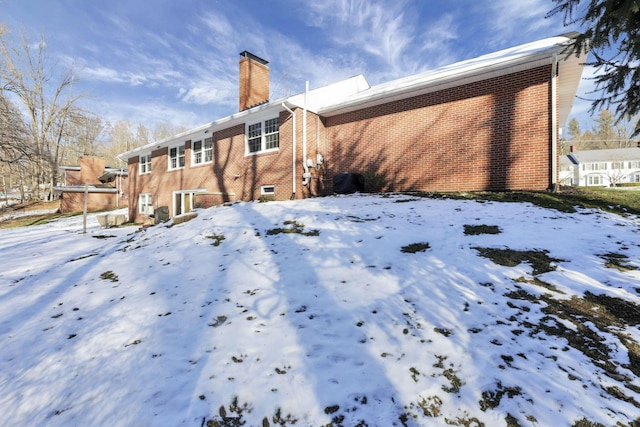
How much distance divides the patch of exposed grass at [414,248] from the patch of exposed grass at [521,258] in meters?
0.76

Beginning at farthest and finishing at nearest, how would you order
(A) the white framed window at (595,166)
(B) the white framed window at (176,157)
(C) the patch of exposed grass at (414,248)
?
(A) the white framed window at (595,166)
(B) the white framed window at (176,157)
(C) the patch of exposed grass at (414,248)

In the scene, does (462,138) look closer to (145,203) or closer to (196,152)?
(196,152)

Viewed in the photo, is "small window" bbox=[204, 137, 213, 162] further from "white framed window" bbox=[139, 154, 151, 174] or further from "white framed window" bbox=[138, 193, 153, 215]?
"white framed window" bbox=[139, 154, 151, 174]

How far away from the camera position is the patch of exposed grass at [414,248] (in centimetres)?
A: 474

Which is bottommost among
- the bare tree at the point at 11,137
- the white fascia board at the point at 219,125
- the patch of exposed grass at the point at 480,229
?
the patch of exposed grass at the point at 480,229

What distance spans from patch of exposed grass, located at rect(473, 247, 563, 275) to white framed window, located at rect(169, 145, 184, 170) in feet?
57.4

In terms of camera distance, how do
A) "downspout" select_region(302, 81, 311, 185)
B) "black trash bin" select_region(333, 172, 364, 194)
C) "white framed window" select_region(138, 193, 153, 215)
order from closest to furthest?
"black trash bin" select_region(333, 172, 364, 194), "downspout" select_region(302, 81, 311, 185), "white framed window" select_region(138, 193, 153, 215)

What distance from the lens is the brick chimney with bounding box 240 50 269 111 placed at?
16156mm

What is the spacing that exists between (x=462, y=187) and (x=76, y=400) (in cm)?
1032

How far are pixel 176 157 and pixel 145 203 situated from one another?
15.5 ft

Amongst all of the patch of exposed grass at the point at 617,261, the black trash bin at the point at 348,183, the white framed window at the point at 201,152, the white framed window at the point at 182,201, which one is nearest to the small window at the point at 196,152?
the white framed window at the point at 201,152

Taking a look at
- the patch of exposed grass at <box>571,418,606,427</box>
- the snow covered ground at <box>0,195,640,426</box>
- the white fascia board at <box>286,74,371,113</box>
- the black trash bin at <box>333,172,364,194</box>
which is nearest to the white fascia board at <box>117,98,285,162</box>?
the white fascia board at <box>286,74,371,113</box>

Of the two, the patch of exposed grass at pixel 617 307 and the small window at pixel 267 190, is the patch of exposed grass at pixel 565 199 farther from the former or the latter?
the small window at pixel 267 190

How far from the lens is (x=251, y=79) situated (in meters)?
16.3
